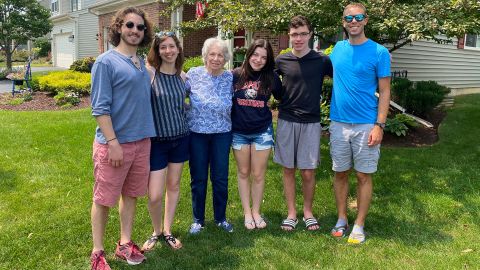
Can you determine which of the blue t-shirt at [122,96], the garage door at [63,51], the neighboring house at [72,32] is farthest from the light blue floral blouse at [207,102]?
the garage door at [63,51]

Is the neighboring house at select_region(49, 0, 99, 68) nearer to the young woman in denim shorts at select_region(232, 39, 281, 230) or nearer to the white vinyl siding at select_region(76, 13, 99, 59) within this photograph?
the white vinyl siding at select_region(76, 13, 99, 59)

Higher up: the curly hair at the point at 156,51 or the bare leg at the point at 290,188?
the curly hair at the point at 156,51

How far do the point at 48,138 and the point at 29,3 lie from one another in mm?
21370

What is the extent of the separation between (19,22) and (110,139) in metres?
25.0

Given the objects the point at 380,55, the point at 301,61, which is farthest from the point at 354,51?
the point at 301,61

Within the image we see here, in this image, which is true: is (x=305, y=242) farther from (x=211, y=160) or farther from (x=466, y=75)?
(x=466, y=75)

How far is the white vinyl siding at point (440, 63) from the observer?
461 inches

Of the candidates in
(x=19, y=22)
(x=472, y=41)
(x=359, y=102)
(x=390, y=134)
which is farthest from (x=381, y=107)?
(x=19, y=22)

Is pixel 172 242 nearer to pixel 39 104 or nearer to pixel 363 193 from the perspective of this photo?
pixel 363 193

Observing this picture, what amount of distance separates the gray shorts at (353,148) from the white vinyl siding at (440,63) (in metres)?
8.68

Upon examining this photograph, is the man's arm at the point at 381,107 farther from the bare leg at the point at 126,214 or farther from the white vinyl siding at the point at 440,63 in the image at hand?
the white vinyl siding at the point at 440,63

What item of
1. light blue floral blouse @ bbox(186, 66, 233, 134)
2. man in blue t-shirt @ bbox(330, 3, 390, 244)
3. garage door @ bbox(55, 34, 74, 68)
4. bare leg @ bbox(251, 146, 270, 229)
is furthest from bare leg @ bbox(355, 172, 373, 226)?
garage door @ bbox(55, 34, 74, 68)

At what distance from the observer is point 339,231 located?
3721mm

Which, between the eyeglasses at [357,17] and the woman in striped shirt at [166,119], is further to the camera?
the eyeglasses at [357,17]
